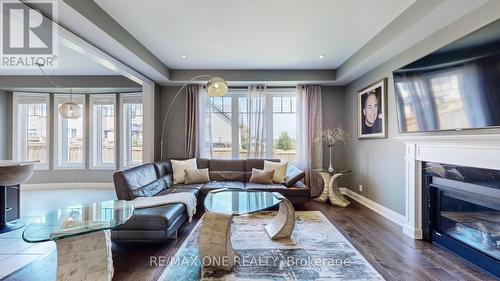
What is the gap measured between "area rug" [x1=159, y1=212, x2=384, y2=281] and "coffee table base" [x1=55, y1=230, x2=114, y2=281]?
0.50 m

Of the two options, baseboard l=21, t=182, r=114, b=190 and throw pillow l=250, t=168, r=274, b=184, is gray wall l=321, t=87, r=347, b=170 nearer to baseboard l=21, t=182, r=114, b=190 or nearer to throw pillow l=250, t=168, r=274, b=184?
throw pillow l=250, t=168, r=274, b=184

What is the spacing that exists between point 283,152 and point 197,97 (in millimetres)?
2310

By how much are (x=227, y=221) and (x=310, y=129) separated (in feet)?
12.2

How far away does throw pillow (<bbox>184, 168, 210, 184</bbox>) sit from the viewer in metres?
4.82

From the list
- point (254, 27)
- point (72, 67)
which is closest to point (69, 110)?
point (72, 67)

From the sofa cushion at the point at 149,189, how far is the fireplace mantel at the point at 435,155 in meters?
→ 3.63

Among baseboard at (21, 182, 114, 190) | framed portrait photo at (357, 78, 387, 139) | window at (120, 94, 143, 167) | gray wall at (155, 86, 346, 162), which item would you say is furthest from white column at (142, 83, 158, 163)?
framed portrait photo at (357, 78, 387, 139)

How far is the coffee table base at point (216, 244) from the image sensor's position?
7.70 feet

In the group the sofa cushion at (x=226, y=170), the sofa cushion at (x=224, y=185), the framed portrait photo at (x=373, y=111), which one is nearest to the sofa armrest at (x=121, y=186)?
the sofa cushion at (x=224, y=185)

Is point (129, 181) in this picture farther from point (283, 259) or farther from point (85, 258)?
point (283, 259)

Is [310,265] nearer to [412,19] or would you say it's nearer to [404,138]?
[404,138]

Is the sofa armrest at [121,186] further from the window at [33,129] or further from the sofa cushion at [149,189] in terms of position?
the window at [33,129]

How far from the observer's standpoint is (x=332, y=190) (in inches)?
191

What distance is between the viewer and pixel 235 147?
586 cm
